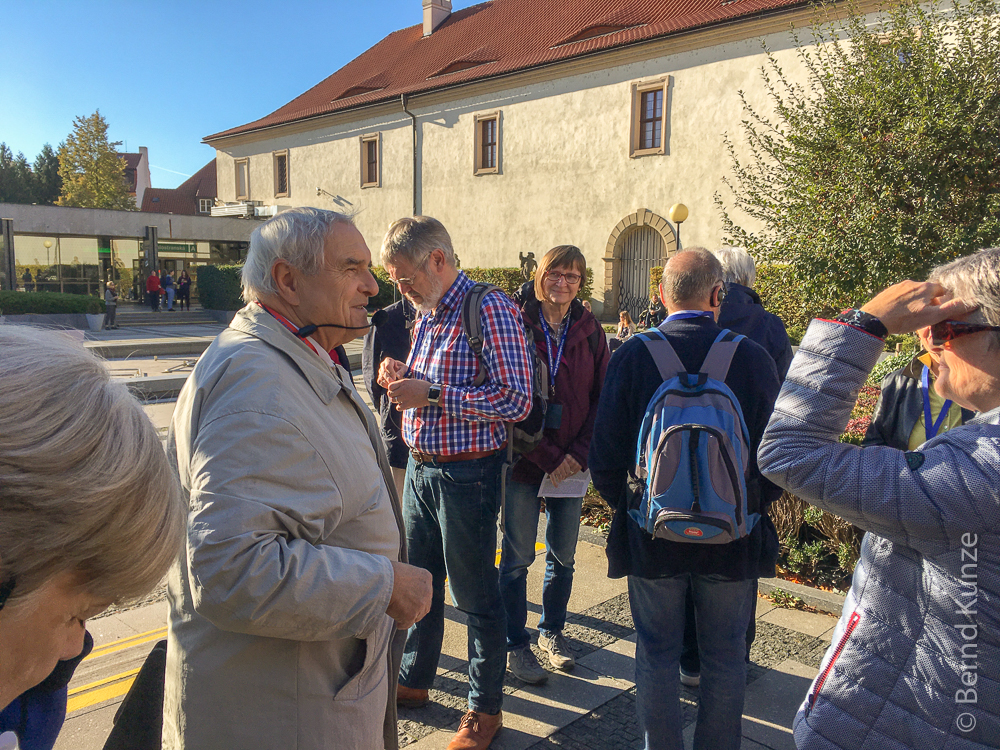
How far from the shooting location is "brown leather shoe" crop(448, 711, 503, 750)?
2.82 m

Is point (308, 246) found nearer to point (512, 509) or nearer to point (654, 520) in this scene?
point (654, 520)

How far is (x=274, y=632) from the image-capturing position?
1.54 metres

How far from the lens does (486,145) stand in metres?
28.1

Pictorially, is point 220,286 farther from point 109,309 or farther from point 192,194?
point 192,194

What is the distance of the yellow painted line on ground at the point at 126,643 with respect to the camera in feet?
11.8

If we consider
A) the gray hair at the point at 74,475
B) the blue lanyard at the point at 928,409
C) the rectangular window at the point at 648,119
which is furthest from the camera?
the rectangular window at the point at 648,119

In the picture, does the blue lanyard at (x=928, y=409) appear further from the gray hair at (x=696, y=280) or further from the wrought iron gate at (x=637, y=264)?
the wrought iron gate at (x=637, y=264)

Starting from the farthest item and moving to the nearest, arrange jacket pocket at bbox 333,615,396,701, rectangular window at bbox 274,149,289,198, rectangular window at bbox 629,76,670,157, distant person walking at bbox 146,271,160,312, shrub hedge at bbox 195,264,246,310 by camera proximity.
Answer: rectangular window at bbox 274,149,289,198, distant person walking at bbox 146,271,160,312, shrub hedge at bbox 195,264,246,310, rectangular window at bbox 629,76,670,157, jacket pocket at bbox 333,615,396,701

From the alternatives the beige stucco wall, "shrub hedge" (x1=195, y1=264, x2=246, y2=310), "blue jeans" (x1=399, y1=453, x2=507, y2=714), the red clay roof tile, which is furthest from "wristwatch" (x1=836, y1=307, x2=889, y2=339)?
"shrub hedge" (x1=195, y1=264, x2=246, y2=310)

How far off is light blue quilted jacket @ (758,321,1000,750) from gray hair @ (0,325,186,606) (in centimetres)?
119

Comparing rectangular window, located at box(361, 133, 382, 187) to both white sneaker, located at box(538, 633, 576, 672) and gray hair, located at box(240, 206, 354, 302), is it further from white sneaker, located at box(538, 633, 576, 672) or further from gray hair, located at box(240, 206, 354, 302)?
gray hair, located at box(240, 206, 354, 302)

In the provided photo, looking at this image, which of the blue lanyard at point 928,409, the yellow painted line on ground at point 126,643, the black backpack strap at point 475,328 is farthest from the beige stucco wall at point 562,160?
the blue lanyard at point 928,409

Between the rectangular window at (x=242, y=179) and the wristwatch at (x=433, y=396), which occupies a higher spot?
the rectangular window at (x=242, y=179)

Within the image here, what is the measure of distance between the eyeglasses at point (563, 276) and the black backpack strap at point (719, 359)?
1129mm
